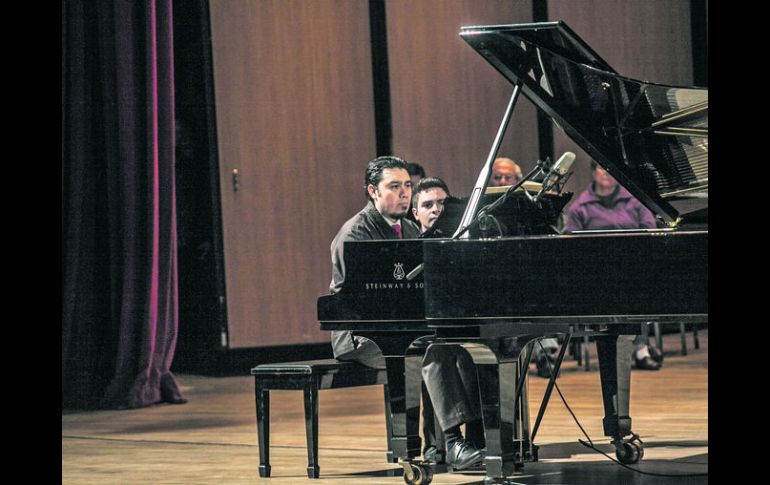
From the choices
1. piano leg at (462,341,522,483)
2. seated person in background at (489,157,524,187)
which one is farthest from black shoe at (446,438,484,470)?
seated person in background at (489,157,524,187)

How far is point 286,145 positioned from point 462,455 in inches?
159

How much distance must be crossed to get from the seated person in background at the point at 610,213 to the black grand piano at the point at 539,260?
297cm

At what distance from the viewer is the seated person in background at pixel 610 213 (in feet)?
23.0

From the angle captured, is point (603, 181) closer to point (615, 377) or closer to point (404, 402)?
point (615, 377)

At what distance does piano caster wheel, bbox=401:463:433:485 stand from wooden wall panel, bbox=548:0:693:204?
495 centimetres

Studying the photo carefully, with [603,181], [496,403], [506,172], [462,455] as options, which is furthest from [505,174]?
[496,403]

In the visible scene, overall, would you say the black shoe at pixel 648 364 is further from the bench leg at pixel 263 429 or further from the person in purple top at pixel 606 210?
the bench leg at pixel 263 429

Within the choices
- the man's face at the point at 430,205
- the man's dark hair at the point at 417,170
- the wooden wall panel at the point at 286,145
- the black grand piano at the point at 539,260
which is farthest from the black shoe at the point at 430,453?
the wooden wall panel at the point at 286,145

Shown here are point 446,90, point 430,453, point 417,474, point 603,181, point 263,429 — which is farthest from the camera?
point 446,90

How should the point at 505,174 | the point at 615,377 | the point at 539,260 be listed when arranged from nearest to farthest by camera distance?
the point at 539,260 < the point at 615,377 < the point at 505,174

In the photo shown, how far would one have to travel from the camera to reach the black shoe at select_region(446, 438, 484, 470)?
13.1 feet

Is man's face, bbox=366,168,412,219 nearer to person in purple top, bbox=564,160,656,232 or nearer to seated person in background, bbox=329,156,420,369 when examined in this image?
seated person in background, bbox=329,156,420,369

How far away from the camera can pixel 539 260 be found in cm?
344
